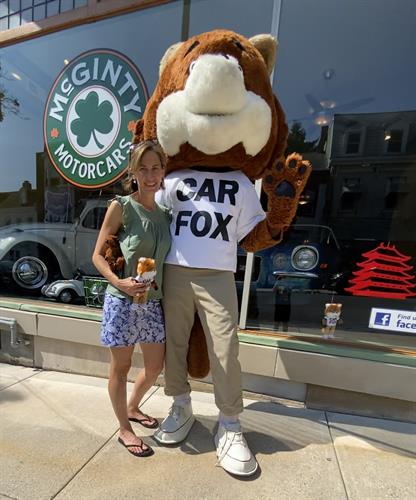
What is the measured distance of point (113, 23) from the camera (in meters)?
3.60

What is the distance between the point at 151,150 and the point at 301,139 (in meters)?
2.02

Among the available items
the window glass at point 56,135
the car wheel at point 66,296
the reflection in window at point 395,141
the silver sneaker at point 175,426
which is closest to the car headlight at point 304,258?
the reflection in window at point 395,141

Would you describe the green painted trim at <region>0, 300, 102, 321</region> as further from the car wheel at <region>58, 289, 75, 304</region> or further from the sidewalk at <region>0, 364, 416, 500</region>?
the sidewalk at <region>0, 364, 416, 500</region>

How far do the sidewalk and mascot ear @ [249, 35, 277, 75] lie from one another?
246 cm

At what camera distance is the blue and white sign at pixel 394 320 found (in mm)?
2992

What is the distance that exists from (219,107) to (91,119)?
2.27m

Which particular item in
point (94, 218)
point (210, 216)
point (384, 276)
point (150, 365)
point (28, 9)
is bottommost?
point (150, 365)

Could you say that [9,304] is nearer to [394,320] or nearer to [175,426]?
[175,426]

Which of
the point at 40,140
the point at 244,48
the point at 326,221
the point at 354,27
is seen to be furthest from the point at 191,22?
the point at 326,221

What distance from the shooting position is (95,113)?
368 centimetres

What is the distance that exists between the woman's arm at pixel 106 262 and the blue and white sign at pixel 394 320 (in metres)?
2.19

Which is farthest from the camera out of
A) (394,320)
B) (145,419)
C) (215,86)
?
(394,320)

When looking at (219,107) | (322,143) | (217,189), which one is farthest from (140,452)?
(322,143)

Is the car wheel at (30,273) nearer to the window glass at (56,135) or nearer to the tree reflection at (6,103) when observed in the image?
the window glass at (56,135)
